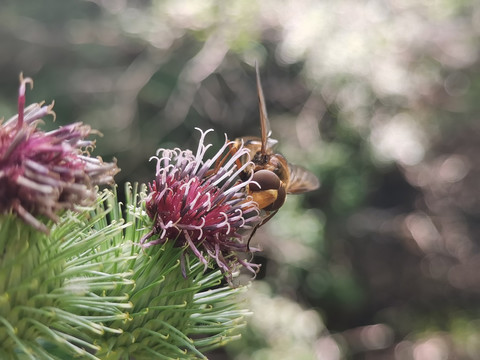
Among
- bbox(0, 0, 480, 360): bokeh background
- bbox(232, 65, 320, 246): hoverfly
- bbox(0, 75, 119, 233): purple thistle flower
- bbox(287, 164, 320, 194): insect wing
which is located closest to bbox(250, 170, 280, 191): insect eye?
bbox(232, 65, 320, 246): hoverfly

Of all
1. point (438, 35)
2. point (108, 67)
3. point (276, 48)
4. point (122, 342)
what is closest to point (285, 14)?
point (276, 48)

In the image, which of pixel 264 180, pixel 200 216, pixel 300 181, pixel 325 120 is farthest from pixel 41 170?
pixel 325 120

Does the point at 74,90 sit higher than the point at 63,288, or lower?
higher

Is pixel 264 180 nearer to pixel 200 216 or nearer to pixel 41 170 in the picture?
pixel 200 216

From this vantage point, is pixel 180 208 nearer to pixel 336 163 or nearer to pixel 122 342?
pixel 122 342

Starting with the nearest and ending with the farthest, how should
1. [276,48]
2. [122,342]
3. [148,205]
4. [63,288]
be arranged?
[63,288]
[122,342]
[148,205]
[276,48]
